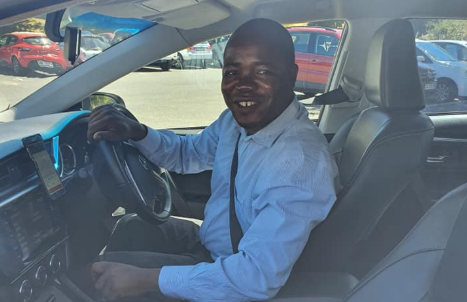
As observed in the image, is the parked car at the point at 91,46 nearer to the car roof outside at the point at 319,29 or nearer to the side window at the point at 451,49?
the car roof outside at the point at 319,29

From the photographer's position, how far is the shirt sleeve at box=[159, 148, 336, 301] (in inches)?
53.2

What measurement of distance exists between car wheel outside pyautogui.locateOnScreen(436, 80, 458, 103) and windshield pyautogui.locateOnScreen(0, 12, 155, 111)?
5.59 feet

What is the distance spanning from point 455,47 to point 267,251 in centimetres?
196

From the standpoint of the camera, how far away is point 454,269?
44.2 inches

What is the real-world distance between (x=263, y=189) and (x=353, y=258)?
24.1 inches

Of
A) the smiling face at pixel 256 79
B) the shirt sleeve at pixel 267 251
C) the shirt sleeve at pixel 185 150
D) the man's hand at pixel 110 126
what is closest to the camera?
the shirt sleeve at pixel 267 251

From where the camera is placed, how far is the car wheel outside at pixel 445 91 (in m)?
2.85

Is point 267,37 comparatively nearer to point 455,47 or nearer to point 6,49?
point 6,49

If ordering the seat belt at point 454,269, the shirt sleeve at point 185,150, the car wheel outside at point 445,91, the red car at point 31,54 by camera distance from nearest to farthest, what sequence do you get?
the seat belt at point 454,269, the red car at point 31,54, the shirt sleeve at point 185,150, the car wheel outside at point 445,91

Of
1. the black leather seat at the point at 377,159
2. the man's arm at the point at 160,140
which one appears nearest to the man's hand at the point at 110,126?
the man's arm at the point at 160,140

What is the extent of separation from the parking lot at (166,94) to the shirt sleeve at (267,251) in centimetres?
80

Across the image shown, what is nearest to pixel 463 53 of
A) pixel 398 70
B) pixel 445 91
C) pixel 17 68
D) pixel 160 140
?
pixel 445 91

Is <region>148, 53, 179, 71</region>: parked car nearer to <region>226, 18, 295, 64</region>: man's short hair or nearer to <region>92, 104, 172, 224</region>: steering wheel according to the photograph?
<region>92, 104, 172, 224</region>: steering wheel

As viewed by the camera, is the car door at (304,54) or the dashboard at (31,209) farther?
the car door at (304,54)
